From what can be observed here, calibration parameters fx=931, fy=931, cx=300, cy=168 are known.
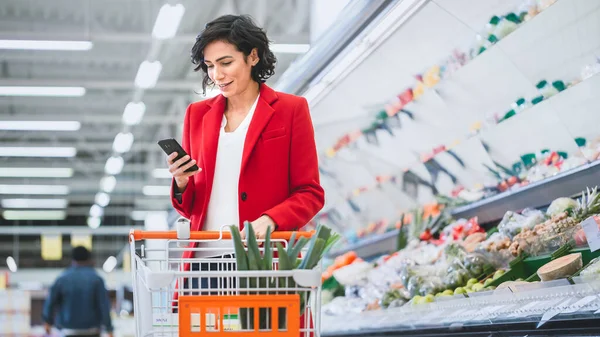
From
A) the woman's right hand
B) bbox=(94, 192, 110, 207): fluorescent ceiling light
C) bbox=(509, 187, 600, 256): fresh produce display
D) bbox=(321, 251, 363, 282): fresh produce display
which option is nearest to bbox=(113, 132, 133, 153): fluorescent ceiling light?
bbox=(94, 192, 110, 207): fluorescent ceiling light

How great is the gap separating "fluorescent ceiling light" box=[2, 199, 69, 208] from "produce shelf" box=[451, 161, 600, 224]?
23345 millimetres

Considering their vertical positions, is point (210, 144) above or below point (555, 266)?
above

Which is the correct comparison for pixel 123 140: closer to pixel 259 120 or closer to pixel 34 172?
pixel 34 172

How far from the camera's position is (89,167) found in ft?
80.7

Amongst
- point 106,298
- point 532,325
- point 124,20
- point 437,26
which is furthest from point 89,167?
point 532,325

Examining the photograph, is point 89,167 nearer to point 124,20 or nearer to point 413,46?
point 124,20

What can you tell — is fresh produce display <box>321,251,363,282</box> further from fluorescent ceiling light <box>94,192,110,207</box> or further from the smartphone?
fluorescent ceiling light <box>94,192,110,207</box>

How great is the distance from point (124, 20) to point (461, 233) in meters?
10.1

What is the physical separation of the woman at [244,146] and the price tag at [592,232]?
5.49 feet

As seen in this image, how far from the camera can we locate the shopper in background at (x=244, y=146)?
8.22 feet

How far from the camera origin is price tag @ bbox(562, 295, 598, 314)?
10.2 ft

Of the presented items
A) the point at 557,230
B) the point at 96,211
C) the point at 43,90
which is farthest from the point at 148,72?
the point at 96,211

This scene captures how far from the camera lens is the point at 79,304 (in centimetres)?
785

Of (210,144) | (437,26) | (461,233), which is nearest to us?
(210,144)
